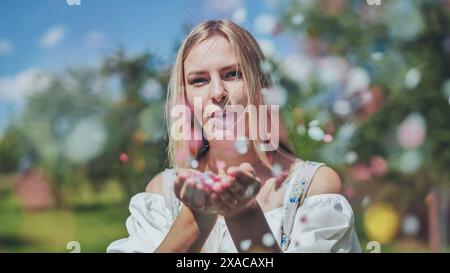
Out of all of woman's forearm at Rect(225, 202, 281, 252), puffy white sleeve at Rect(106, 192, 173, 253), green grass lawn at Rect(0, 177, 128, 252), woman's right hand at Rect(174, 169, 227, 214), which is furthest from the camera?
green grass lawn at Rect(0, 177, 128, 252)

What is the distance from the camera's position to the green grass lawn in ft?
9.00

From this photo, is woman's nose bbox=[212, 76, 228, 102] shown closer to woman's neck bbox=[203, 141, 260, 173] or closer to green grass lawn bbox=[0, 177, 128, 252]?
woman's neck bbox=[203, 141, 260, 173]

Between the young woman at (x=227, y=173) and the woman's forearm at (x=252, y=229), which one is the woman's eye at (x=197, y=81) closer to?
the young woman at (x=227, y=173)

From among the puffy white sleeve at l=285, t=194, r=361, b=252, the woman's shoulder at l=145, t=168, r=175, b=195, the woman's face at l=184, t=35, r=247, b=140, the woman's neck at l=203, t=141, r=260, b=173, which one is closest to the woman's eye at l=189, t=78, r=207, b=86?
the woman's face at l=184, t=35, r=247, b=140

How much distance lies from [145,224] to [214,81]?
2.00ft

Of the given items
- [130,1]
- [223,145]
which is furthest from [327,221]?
[130,1]

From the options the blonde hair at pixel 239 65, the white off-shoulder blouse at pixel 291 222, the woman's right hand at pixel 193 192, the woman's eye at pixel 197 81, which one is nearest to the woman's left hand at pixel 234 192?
the woman's right hand at pixel 193 192

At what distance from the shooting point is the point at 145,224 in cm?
265

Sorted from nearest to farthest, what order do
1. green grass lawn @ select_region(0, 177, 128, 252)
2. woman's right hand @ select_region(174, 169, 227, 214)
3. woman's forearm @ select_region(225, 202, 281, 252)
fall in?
woman's right hand @ select_region(174, 169, 227, 214), woman's forearm @ select_region(225, 202, 281, 252), green grass lawn @ select_region(0, 177, 128, 252)

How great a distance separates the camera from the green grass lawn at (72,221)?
274cm

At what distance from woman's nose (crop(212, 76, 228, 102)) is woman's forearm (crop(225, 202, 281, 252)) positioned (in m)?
0.45

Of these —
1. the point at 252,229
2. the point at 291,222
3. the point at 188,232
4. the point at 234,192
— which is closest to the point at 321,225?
the point at 291,222

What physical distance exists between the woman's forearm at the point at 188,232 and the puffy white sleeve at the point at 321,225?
0.32 meters

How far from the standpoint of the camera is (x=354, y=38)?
2738 mm
